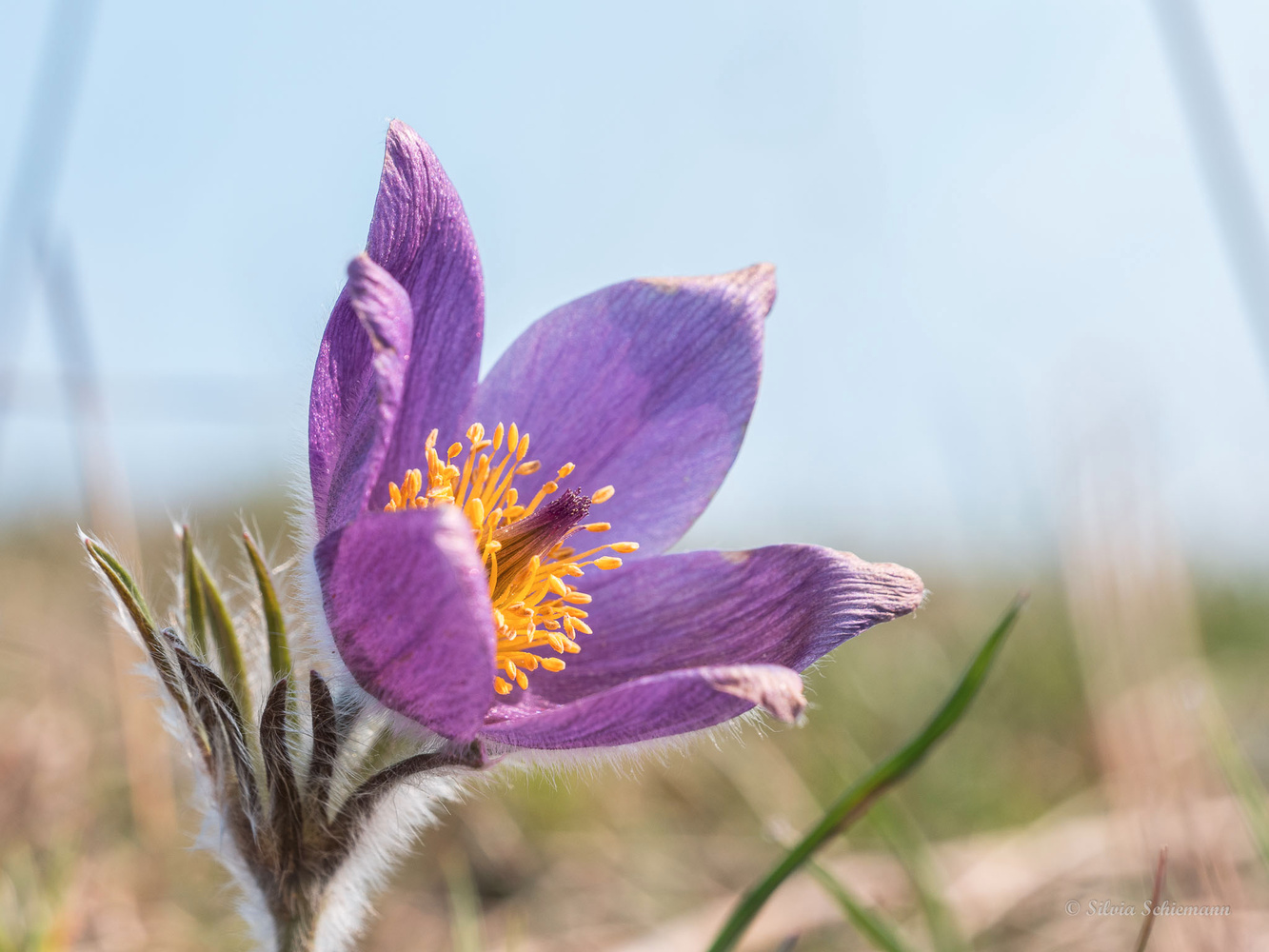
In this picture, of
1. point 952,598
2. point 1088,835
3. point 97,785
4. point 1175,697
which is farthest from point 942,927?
point 952,598

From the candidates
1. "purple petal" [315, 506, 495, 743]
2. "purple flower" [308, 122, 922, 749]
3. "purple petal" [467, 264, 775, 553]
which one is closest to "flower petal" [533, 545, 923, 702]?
"purple flower" [308, 122, 922, 749]

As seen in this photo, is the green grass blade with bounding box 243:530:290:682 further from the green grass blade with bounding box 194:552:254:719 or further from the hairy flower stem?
the hairy flower stem

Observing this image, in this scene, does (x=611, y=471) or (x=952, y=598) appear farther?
(x=952, y=598)

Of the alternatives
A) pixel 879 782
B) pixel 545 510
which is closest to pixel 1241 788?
pixel 879 782

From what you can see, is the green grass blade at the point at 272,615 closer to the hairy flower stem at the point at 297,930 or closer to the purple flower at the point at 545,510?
the purple flower at the point at 545,510

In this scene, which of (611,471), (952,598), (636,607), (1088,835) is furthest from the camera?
(952,598)

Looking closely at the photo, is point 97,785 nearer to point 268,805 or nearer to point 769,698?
point 268,805
